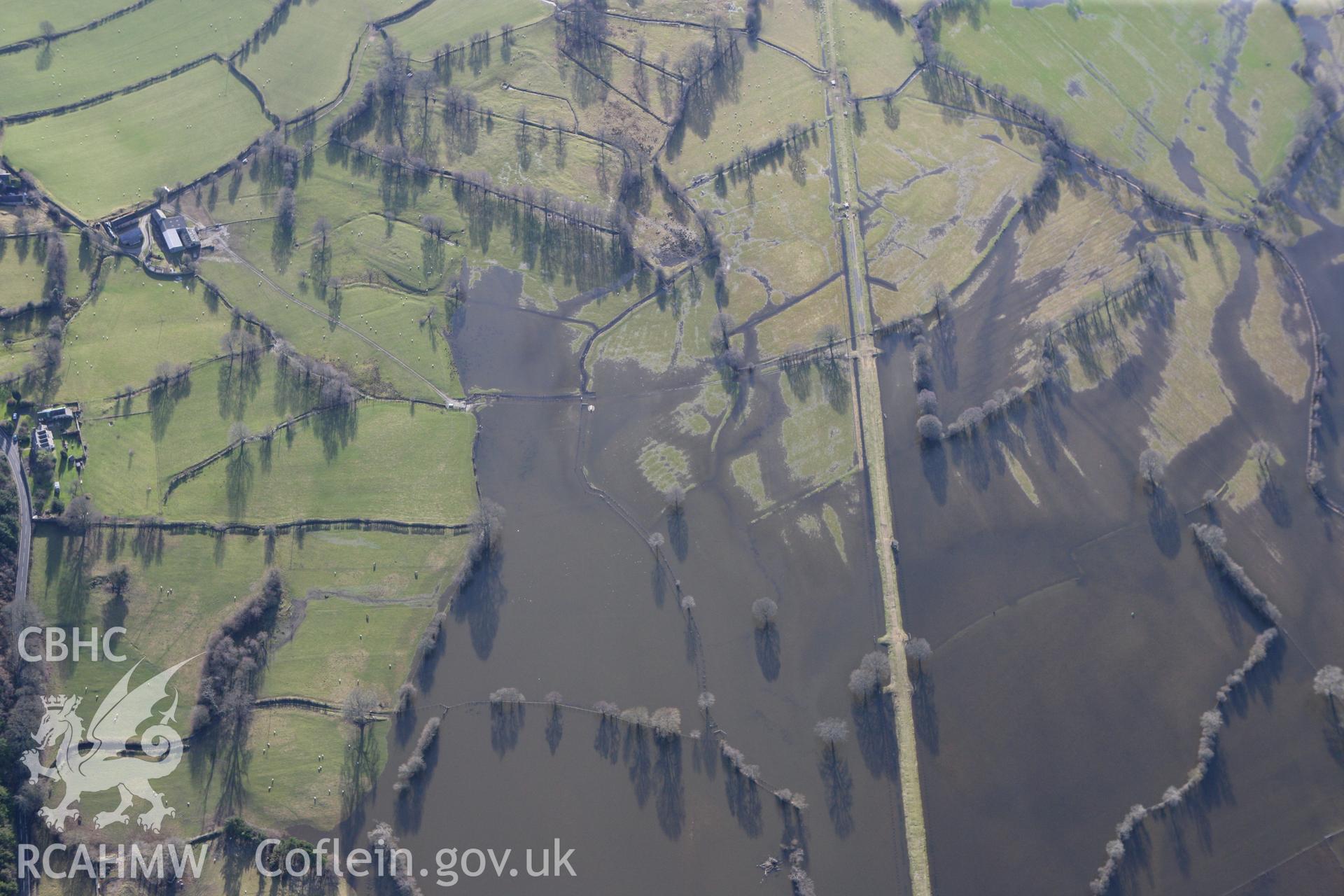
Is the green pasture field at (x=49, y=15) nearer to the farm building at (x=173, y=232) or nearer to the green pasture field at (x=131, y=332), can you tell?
the farm building at (x=173, y=232)

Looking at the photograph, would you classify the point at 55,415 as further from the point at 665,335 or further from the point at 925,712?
the point at 925,712

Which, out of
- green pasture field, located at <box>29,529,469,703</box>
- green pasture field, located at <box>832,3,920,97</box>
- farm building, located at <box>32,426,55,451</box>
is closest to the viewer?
green pasture field, located at <box>29,529,469,703</box>

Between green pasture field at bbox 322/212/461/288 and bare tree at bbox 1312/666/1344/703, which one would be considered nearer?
bare tree at bbox 1312/666/1344/703

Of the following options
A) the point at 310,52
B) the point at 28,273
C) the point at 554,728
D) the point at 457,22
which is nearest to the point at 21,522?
the point at 28,273

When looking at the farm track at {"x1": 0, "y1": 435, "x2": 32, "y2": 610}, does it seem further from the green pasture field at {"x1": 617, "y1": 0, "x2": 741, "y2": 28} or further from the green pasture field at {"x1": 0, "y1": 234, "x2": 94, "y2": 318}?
the green pasture field at {"x1": 617, "y1": 0, "x2": 741, "y2": 28}

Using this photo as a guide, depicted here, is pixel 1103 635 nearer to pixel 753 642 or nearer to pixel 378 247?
pixel 753 642

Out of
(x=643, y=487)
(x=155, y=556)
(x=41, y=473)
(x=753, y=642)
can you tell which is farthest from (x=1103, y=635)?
(x=41, y=473)

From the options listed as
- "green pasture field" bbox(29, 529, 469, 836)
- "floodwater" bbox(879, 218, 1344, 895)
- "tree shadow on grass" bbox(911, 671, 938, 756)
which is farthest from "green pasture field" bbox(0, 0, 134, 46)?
"tree shadow on grass" bbox(911, 671, 938, 756)
